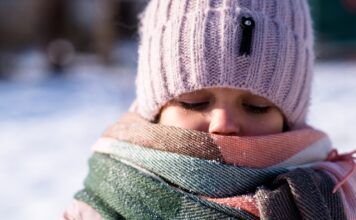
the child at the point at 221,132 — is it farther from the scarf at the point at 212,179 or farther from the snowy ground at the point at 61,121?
the snowy ground at the point at 61,121

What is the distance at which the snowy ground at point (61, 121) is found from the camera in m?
4.20

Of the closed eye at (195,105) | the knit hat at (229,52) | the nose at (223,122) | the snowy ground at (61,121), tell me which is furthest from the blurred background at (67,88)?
the nose at (223,122)

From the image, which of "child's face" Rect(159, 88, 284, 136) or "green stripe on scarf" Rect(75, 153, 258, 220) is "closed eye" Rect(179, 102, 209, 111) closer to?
"child's face" Rect(159, 88, 284, 136)

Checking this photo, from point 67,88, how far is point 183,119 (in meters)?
7.96

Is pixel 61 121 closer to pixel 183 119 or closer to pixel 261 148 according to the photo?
pixel 183 119

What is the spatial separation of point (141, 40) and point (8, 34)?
12.8 metres

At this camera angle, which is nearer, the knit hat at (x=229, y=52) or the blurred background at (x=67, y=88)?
the knit hat at (x=229, y=52)

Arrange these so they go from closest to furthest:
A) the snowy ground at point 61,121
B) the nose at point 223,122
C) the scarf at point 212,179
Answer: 1. the scarf at point 212,179
2. the nose at point 223,122
3. the snowy ground at point 61,121

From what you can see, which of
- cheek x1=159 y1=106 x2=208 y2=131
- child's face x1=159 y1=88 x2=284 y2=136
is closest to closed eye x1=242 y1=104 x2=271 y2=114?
child's face x1=159 y1=88 x2=284 y2=136

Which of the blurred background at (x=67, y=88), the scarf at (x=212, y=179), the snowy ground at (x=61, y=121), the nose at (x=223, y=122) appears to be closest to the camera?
the scarf at (x=212, y=179)

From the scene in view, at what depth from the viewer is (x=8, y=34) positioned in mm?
14453

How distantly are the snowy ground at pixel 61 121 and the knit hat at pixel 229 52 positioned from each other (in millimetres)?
1292

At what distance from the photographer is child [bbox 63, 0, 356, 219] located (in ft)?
5.44

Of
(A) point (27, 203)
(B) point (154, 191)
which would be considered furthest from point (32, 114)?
(B) point (154, 191)
